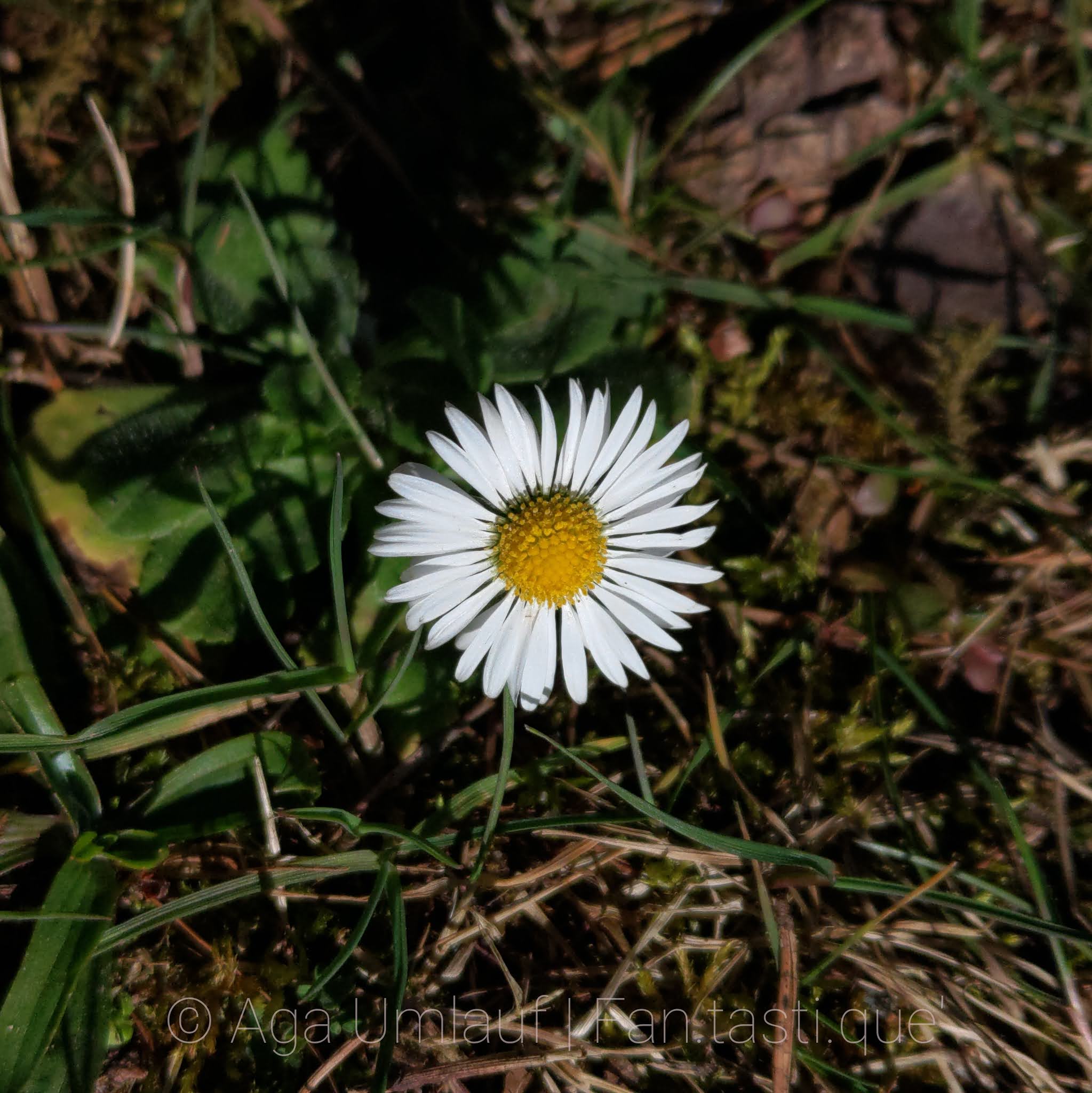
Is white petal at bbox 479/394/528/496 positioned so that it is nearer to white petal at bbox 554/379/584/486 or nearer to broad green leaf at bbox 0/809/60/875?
white petal at bbox 554/379/584/486

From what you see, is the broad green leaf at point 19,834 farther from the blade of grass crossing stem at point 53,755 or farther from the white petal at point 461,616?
the white petal at point 461,616

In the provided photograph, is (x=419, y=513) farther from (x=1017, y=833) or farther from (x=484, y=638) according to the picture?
(x=1017, y=833)

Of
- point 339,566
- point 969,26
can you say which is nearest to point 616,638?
point 339,566

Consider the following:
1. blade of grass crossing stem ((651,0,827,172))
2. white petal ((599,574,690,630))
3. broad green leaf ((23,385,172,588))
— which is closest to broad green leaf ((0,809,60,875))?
broad green leaf ((23,385,172,588))

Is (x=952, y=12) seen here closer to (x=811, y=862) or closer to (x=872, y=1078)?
(x=811, y=862)

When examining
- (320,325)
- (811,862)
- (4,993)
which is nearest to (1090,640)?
(811,862)

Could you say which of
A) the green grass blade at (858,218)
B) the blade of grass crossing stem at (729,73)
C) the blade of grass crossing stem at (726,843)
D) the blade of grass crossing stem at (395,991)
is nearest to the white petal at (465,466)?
the blade of grass crossing stem at (726,843)
